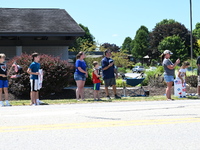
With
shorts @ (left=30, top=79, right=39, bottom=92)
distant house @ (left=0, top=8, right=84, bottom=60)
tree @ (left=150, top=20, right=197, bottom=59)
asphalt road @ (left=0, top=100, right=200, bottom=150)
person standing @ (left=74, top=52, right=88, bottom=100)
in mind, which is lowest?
asphalt road @ (left=0, top=100, right=200, bottom=150)

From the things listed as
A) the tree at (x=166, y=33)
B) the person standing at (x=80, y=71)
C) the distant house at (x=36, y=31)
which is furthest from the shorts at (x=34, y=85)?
the tree at (x=166, y=33)

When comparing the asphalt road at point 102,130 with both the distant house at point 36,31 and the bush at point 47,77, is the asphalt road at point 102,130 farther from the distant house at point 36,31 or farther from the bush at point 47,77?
the distant house at point 36,31

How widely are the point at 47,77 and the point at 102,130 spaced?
845 centimetres

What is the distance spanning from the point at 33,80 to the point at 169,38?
64.9 m

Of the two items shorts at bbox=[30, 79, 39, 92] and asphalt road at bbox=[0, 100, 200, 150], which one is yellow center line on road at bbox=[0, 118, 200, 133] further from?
shorts at bbox=[30, 79, 39, 92]

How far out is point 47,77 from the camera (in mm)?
13969

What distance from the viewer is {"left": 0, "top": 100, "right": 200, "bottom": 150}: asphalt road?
15.9 ft

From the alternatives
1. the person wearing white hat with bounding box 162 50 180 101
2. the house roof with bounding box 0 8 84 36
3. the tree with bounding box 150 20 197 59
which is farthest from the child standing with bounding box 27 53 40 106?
the tree with bounding box 150 20 197 59

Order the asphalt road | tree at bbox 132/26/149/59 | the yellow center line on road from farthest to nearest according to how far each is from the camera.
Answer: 1. tree at bbox 132/26/149/59
2. the yellow center line on road
3. the asphalt road

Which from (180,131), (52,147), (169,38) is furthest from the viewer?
(169,38)

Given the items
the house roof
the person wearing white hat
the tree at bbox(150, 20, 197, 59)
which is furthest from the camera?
the tree at bbox(150, 20, 197, 59)

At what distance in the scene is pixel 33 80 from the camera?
34.9 feet

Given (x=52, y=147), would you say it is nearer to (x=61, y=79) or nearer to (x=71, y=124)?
(x=71, y=124)

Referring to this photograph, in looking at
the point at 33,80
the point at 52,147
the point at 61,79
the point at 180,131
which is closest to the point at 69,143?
the point at 52,147
